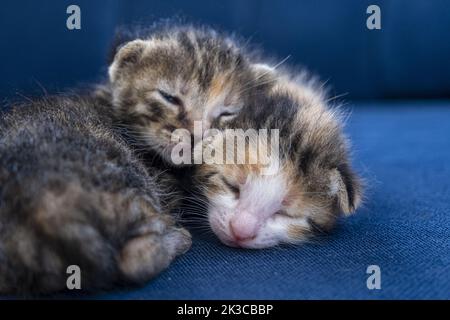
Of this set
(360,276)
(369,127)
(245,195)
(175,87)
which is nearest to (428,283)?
(360,276)

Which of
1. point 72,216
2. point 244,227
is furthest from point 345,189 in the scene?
point 72,216

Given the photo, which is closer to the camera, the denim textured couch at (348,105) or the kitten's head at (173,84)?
the denim textured couch at (348,105)

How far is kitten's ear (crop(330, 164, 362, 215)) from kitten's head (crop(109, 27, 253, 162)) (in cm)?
38

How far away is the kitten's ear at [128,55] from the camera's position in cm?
180

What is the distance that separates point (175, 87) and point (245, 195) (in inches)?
18.4

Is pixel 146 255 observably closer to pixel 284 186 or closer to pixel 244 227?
pixel 244 227

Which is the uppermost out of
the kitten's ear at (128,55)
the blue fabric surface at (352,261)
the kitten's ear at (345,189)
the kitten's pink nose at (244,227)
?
the kitten's ear at (128,55)

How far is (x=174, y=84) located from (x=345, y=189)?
0.62m

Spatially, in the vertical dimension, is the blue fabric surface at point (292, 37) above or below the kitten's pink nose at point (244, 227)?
above

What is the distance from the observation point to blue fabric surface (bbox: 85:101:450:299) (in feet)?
3.69

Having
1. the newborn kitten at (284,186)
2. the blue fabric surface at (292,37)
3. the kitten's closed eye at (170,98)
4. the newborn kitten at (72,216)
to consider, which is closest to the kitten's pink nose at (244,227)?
the newborn kitten at (284,186)

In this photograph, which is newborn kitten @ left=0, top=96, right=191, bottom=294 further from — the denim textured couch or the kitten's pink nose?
the kitten's pink nose

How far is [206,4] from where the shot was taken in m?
3.53

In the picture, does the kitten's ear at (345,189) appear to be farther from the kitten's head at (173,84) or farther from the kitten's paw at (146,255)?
the kitten's paw at (146,255)
